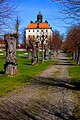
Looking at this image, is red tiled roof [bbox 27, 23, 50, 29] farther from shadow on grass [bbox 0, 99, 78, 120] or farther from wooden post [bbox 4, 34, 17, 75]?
shadow on grass [bbox 0, 99, 78, 120]

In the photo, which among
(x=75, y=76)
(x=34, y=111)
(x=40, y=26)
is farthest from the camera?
(x=40, y=26)

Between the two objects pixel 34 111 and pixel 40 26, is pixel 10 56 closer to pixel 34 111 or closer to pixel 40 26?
pixel 34 111

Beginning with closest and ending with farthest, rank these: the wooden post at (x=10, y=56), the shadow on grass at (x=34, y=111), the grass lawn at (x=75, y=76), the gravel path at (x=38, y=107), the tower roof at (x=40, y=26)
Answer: the shadow on grass at (x=34, y=111)
the gravel path at (x=38, y=107)
the grass lawn at (x=75, y=76)
the wooden post at (x=10, y=56)
the tower roof at (x=40, y=26)

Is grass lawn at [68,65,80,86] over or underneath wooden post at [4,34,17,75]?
underneath

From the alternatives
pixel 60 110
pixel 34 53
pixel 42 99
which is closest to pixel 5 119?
pixel 60 110

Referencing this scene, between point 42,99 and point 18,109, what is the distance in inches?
113

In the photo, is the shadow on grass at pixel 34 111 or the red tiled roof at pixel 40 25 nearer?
the shadow on grass at pixel 34 111

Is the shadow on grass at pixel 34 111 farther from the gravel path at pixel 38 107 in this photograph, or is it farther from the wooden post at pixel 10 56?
the wooden post at pixel 10 56

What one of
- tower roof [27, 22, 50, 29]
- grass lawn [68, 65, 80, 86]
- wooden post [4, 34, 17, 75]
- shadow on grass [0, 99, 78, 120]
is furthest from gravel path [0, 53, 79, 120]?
tower roof [27, 22, 50, 29]

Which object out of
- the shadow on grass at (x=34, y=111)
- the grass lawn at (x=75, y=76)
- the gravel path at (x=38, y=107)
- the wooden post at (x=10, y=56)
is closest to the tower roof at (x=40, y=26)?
the grass lawn at (x=75, y=76)

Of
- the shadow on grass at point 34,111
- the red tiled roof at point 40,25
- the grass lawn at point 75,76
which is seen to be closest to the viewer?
the shadow on grass at point 34,111

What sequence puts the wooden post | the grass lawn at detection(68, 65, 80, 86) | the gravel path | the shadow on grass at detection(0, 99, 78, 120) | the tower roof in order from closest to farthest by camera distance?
the shadow on grass at detection(0, 99, 78, 120)
the gravel path
the grass lawn at detection(68, 65, 80, 86)
the wooden post
the tower roof

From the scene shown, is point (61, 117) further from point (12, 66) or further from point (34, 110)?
point (12, 66)

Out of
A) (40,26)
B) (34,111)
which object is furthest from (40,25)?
(34,111)
